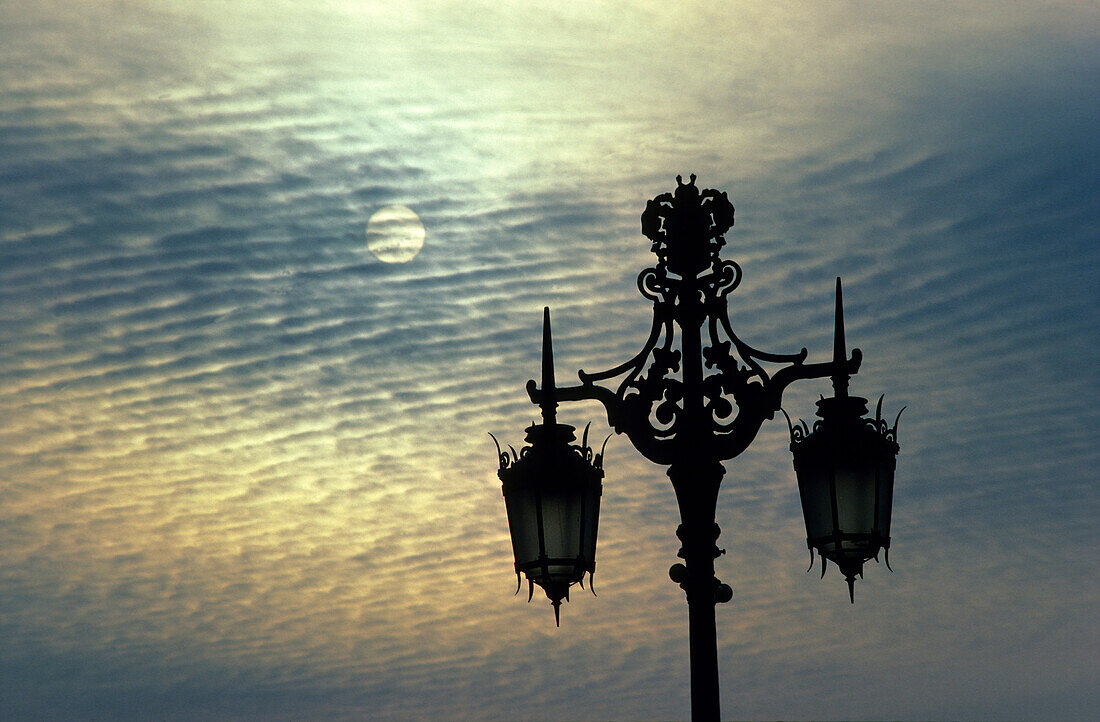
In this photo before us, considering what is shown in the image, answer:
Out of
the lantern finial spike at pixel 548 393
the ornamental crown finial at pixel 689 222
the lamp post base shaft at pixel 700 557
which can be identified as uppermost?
the ornamental crown finial at pixel 689 222

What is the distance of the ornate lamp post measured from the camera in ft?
30.0

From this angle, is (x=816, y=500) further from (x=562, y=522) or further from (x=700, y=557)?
(x=562, y=522)

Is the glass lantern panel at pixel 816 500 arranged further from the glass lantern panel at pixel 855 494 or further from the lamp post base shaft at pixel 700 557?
the lamp post base shaft at pixel 700 557

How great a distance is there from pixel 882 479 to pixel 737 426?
1042mm

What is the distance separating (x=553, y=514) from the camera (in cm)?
934

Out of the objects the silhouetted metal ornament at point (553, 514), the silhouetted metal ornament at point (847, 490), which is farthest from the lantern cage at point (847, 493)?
the silhouetted metal ornament at point (553, 514)

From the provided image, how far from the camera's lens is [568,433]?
31.9ft

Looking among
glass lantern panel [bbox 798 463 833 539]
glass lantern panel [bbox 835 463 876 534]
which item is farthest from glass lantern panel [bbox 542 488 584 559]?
glass lantern panel [bbox 835 463 876 534]

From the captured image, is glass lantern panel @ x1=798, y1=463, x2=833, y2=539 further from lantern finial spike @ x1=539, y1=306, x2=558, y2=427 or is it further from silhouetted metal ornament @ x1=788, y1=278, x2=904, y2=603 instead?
lantern finial spike @ x1=539, y1=306, x2=558, y2=427

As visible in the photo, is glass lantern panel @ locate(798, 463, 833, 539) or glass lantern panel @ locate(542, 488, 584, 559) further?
glass lantern panel @ locate(542, 488, 584, 559)

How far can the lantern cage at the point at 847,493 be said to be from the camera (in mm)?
9078

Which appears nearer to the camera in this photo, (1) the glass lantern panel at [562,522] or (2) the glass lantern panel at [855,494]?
(2) the glass lantern panel at [855,494]

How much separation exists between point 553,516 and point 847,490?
200cm

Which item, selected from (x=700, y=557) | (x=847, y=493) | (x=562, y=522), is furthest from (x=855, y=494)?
(x=562, y=522)
